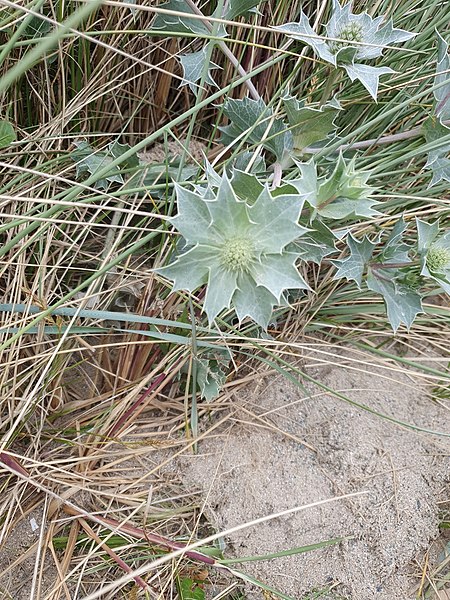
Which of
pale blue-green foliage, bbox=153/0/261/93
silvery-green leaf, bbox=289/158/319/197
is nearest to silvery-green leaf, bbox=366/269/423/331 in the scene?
silvery-green leaf, bbox=289/158/319/197

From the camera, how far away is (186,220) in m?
0.80

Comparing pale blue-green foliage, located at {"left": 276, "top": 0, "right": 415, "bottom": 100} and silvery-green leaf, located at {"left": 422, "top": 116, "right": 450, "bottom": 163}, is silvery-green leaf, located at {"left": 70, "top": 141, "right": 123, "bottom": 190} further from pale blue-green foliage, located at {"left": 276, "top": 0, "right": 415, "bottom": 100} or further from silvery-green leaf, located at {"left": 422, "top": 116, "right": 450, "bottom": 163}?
silvery-green leaf, located at {"left": 422, "top": 116, "right": 450, "bottom": 163}

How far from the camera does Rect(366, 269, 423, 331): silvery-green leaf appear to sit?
1025 mm

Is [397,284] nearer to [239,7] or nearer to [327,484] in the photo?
[327,484]

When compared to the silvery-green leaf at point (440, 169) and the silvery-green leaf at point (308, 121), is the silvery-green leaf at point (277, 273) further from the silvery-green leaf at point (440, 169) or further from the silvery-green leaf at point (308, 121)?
the silvery-green leaf at point (440, 169)

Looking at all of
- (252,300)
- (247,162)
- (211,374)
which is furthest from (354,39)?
(211,374)

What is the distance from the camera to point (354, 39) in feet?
3.25

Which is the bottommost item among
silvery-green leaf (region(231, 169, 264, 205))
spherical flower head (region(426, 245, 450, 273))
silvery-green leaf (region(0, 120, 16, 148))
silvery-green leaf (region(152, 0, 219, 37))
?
spherical flower head (region(426, 245, 450, 273))

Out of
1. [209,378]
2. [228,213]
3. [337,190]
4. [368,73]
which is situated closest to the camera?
[228,213]

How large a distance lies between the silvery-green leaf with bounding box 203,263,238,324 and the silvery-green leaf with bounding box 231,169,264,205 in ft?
0.40

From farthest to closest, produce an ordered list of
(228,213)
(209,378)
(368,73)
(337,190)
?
(209,378)
(368,73)
(337,190)
(228,213)

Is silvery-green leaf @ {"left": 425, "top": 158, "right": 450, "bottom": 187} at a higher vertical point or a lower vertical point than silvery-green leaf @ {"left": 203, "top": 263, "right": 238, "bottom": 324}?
higher

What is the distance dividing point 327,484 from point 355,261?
18.3 inches

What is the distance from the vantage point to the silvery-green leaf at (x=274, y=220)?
767mm
